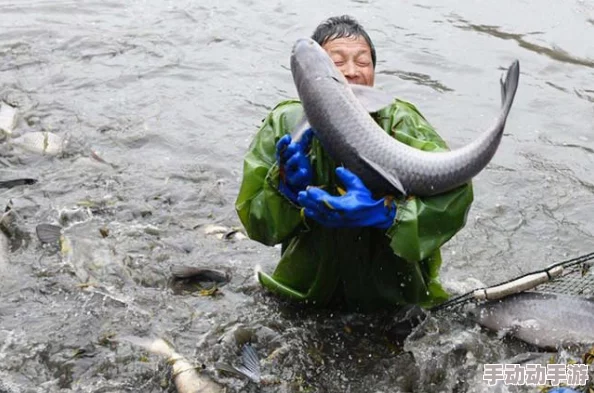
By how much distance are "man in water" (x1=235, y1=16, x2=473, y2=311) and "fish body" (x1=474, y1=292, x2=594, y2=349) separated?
31 cm

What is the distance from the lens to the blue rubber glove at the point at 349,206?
3361mm

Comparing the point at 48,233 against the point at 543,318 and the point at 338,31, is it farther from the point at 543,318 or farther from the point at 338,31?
the point at 543,318

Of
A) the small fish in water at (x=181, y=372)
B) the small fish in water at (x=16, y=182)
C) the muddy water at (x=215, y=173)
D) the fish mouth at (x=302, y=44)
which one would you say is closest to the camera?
the fish mouth at (x=302, y=44)

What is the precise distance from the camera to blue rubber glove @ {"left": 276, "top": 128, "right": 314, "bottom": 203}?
349 cm

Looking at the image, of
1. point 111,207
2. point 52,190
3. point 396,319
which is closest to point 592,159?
point 396,319

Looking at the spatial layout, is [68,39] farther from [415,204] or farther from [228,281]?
[415,204]

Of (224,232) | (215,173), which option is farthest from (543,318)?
(215,173)

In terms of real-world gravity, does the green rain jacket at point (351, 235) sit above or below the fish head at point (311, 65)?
below

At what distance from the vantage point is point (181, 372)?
3980mm

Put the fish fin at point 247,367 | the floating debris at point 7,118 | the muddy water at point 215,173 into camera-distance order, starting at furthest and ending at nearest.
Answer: the floating debris at point 7,118
the muddy water at point 215,173
the fish fin at point 247,367

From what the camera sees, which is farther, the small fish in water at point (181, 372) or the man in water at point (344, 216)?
the small fish in water at point (181, 372)

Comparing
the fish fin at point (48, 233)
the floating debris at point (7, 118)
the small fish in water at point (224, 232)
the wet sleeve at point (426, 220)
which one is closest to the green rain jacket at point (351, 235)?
the wet sleeve at point (426, 220)

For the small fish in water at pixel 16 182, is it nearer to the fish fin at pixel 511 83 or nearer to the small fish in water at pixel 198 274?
the small fish in water at pixel 198 274

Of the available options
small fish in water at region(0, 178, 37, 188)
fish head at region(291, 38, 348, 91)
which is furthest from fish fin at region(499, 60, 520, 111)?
small fish in water at region(0, 178, 37, 188)
